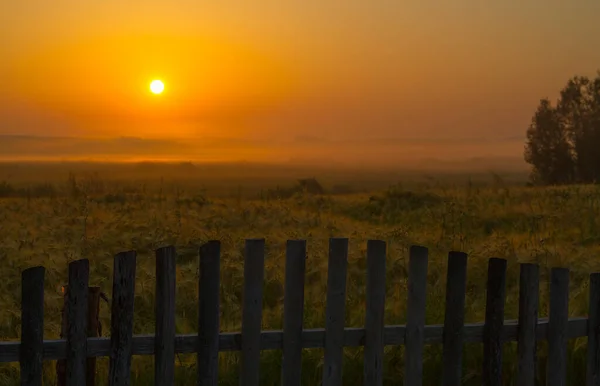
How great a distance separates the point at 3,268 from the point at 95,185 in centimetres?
883

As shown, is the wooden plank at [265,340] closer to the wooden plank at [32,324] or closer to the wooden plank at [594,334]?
the wooden plank at [32,324]

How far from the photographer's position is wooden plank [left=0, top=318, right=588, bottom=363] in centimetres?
383

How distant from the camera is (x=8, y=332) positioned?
6.66m

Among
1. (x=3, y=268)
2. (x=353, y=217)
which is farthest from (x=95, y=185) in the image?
(x=3, y=268)

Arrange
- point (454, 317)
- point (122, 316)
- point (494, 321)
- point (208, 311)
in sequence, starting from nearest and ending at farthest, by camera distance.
→ point (122, 316), point (208, 311), point (454, 317), point (494, 321)

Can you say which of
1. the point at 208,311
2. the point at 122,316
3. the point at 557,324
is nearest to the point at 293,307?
the point at 208,311

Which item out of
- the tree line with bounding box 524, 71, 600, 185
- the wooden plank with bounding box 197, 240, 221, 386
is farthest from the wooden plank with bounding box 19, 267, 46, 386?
the tree line with bounding box 524, 71, 600, 185

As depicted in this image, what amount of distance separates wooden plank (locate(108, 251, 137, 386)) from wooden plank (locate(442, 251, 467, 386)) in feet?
6.22

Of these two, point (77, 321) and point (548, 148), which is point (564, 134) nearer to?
point (548, 148)

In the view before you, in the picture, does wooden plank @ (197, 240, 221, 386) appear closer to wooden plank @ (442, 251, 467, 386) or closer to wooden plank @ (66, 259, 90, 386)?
wooden plank @ (66, 259, 90, 386)

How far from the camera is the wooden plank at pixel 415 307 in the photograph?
4.34 metres

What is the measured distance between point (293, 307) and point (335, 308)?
25 centimetres

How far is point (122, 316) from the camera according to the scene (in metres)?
3.90

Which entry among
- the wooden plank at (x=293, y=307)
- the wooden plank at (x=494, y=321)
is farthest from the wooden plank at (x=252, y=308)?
the wooden plank at (x=494, y=321)
